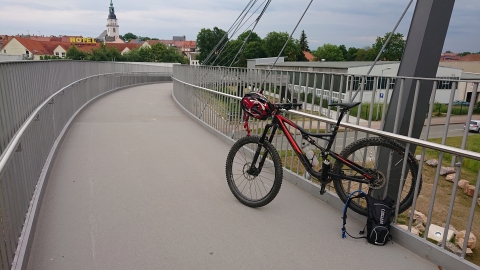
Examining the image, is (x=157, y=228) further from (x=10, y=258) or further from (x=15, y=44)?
(x=15, y=44)

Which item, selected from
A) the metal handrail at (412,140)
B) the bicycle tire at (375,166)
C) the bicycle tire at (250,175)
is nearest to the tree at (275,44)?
the bicycle tire at (250,175)

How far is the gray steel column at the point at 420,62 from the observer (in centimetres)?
346

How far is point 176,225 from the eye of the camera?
3604 millimetres

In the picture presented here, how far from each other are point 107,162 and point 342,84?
377 centimetres

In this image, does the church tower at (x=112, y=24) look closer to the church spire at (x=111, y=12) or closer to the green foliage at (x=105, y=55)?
the church spire at (x=111, y=12)

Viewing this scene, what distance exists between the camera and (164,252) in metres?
3.09

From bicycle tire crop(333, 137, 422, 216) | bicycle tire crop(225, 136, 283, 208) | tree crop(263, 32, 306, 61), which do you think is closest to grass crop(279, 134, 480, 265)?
bicycle tire crop(225, 136, 283, 208)

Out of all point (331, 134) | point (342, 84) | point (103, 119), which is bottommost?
point (103, 119)

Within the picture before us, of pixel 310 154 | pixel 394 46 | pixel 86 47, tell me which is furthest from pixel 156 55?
pixel 310 154

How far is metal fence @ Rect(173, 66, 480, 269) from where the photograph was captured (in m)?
2.89

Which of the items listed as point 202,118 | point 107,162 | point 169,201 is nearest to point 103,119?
point 202,118

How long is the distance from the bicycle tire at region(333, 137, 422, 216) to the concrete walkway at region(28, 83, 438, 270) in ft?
1.14

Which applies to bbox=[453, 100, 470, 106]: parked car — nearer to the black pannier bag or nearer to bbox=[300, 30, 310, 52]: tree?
the black pannier bag

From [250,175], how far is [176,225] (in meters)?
1.07
